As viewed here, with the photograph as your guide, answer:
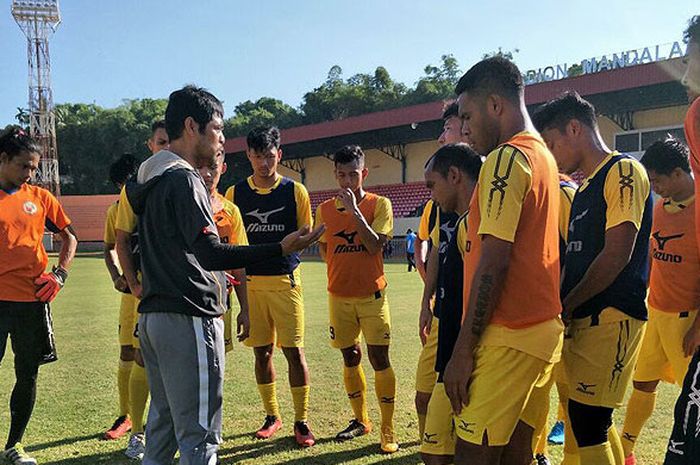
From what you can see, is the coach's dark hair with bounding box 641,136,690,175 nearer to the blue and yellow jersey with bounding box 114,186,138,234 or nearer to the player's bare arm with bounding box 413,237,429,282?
the player's bare arm with bounding box 413,237,429,282

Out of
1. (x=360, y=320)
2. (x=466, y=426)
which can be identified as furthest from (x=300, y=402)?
(x=466, y=426)

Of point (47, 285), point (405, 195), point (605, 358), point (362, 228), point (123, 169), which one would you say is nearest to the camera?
point (605, 358)

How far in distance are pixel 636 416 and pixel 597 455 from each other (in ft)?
4.43

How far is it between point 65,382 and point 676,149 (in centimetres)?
715

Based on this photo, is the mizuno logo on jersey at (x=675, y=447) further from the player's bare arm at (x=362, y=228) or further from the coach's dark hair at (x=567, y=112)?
the player's bare arm at (x=362, y=228)

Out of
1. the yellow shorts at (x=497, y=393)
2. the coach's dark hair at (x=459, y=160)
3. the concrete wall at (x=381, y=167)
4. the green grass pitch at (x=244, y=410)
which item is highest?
the concrete wall at (x=381, y=167)

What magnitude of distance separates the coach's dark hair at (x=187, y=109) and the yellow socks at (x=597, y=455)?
9.16ft

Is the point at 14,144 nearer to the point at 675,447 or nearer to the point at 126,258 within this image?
the point at 126,258

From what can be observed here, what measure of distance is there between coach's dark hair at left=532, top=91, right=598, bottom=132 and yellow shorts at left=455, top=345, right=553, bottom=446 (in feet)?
5.47

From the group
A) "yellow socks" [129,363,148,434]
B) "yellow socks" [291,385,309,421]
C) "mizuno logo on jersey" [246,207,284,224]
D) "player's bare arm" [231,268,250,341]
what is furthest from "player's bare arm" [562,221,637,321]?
"yellow socks" [129,363,148,434]

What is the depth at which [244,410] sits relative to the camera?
6113 mm

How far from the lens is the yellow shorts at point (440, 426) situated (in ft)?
10.7

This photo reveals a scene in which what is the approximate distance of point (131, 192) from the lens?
3.02 meters

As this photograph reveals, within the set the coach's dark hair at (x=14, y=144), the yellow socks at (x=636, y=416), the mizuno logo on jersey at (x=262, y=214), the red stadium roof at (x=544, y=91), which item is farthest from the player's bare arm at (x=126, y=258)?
the red stadium roof at (x=544, y=91)
